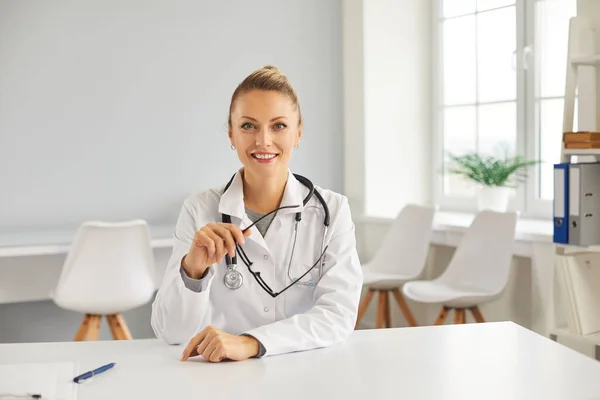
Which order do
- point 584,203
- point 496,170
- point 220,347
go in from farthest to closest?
point 496,170 → point 584,203 → point 220,347

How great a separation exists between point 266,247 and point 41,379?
2.11 ft

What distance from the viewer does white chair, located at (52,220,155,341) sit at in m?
3.49

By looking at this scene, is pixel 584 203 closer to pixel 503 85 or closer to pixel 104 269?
pixel 503 85

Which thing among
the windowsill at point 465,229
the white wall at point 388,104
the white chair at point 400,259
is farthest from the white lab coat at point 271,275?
the white wall at point 388,104

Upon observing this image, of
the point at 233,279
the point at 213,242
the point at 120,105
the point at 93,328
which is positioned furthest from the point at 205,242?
the point at 120,105

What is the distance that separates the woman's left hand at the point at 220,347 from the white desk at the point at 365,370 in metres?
0.02

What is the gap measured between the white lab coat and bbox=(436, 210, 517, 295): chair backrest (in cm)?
175

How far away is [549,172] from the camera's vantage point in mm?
4188

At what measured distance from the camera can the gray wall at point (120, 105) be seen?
4184 millimetres

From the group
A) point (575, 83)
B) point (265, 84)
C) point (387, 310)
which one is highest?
point (575, 83)

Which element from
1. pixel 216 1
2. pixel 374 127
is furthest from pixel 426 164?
pixel 216 1

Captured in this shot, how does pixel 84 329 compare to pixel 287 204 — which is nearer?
pixel 287 204

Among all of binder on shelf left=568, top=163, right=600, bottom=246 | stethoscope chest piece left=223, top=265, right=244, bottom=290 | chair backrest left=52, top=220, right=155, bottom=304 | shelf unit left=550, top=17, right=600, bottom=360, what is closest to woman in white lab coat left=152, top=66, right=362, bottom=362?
stethoscope chest piece left=223, top=265, right=244, bottom=290

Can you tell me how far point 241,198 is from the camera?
6.43 feet
